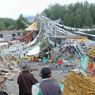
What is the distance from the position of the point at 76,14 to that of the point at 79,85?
225ft

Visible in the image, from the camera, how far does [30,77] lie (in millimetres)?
8617

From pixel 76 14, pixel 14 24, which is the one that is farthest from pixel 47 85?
pixel 14 24

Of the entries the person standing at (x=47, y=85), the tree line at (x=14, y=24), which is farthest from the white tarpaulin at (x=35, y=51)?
the tree line at (x=14, y=24)

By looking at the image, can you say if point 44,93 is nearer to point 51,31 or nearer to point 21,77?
point 21,77

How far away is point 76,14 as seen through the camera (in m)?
77.2

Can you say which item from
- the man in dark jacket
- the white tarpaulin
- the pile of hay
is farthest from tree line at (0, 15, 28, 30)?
the man in dark jacket

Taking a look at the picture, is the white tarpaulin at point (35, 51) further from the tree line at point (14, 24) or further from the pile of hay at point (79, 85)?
the tree line at point (14, 24)

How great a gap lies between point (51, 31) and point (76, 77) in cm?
3448

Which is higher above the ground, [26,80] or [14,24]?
[26,80]

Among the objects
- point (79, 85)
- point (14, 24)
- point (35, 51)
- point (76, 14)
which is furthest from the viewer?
point (14, 24)

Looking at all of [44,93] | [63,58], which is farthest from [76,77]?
[63,58]

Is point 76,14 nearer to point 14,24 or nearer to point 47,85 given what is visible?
point 14,24

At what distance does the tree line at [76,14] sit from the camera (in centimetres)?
7338

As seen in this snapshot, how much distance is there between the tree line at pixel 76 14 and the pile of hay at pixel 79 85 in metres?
59.9
